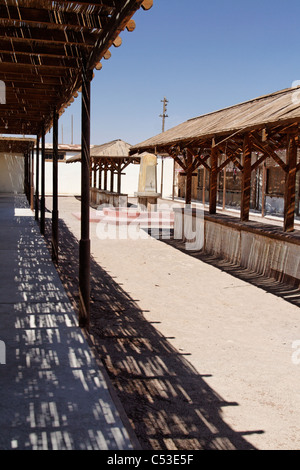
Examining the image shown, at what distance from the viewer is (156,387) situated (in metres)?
4.49

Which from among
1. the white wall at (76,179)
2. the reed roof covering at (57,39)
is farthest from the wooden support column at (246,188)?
the white wall at (76,179)

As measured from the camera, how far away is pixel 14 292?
736 cm

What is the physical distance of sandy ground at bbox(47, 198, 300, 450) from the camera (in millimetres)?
3799

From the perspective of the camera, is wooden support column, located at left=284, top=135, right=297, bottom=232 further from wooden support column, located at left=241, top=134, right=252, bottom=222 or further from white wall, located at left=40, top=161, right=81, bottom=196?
white wall, located at left=40, top=161, right=81, bottom=196

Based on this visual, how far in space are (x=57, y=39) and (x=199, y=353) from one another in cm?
392

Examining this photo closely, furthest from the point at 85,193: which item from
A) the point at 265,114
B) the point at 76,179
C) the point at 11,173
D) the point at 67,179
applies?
the point at 76,179

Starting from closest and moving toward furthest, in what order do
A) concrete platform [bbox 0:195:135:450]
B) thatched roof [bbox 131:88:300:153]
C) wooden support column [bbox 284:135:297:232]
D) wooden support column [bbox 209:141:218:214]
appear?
concrete platform [bbox 0:195:135:450], thatched roof [bbox 131:88:300:153], wooden support column [bbox 284:135:297:232], wooden support column [bbox 209:141:218:214]

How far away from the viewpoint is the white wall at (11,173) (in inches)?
1401

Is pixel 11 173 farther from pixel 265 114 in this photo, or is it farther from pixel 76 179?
pixel 265 114

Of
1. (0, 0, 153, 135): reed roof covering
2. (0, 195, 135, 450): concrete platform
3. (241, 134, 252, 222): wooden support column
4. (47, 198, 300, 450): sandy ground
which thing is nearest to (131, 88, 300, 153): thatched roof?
(241, 134, 252, 222): wooden support column

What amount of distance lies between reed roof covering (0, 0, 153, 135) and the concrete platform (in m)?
3.23

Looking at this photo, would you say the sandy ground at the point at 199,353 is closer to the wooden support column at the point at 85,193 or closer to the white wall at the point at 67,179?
the wooden support column at the point at 85,193

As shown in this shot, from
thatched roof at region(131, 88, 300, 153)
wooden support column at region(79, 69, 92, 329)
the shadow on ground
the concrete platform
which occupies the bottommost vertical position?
the shadow on ground
